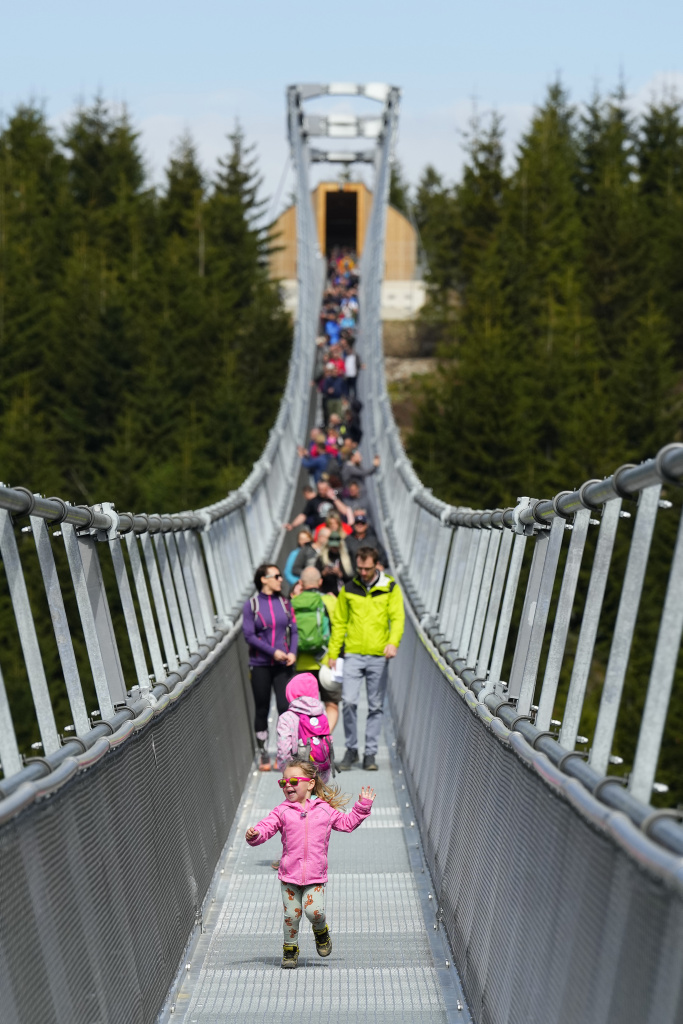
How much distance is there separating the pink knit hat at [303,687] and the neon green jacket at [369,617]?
1529 millimetres

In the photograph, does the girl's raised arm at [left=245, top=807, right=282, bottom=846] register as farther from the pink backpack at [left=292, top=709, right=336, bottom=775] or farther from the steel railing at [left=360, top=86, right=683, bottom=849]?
the pink backpack at [left=292, top=709, right=336, bottom=775]

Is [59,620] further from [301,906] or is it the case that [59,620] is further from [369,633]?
[369,633]

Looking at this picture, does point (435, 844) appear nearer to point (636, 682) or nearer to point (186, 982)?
point (186, 982)

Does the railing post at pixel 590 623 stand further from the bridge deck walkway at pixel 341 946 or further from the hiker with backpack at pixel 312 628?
the hiker with backpack at pixel 312 628

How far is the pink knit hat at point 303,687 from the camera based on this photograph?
8312 millimetres

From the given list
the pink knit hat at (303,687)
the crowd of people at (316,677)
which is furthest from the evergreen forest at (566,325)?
the pink knit hat at (303,687)

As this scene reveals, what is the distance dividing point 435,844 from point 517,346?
5734cm

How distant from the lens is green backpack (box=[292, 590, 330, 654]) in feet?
33.7

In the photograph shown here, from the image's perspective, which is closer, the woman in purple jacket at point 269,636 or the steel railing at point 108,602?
the steel railing at point 108,602

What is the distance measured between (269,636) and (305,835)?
3902 millimetres

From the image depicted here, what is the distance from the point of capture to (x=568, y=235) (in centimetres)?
7512

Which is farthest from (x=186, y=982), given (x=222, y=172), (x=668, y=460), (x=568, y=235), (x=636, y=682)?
(x=222, y=172)

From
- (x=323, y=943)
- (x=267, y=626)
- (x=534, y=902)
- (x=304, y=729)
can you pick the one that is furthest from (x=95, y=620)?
(x=267, y=626)

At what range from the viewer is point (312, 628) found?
33.7 ft
